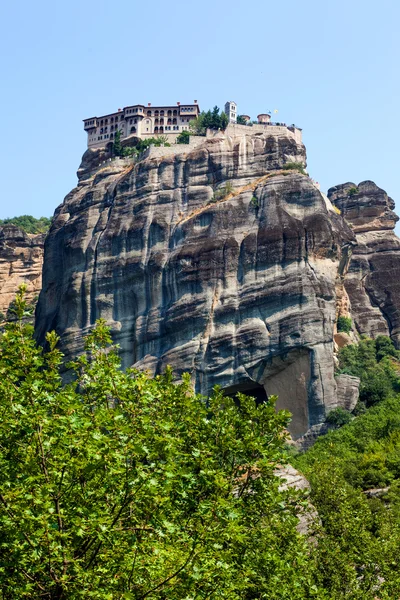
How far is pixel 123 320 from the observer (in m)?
77.3

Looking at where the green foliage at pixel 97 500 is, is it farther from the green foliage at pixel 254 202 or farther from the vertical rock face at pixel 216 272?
the green foliage at pixel 254 202

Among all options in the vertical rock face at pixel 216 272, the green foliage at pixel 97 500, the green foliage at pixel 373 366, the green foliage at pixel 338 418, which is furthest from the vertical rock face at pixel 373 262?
the green foliage at pixel 97 500

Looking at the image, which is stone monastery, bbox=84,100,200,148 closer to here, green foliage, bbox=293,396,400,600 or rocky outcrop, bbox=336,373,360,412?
rocky outcrop, bbox=336,373,360,412

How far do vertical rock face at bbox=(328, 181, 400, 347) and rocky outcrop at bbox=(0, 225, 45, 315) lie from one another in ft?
123

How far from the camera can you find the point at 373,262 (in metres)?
91.3

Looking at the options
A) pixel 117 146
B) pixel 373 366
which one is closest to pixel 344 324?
pixel 373 366

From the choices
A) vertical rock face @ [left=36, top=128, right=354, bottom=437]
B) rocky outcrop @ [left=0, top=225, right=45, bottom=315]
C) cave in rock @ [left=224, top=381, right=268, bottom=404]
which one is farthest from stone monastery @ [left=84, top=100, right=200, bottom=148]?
cave in rock @ [left=224, top=381, right=268, bottom=404]

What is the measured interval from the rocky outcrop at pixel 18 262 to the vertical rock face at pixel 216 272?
2691 centimetres

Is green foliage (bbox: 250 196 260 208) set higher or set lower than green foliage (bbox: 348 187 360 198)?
lower

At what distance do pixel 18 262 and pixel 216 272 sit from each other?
46394 millimetres

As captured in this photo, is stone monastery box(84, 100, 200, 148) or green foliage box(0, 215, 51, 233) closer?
stone monastery box(84, 100, 200, 148)

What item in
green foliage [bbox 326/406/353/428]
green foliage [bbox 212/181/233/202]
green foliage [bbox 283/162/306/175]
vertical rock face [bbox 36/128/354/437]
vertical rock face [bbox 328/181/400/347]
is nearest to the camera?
green foliage [bbox 326/406/353/428]

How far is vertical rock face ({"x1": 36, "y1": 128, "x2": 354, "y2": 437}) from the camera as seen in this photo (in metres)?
70.5

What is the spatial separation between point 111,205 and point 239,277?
16.2 m
